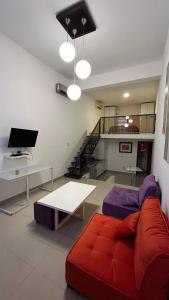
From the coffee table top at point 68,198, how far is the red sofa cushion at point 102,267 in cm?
56

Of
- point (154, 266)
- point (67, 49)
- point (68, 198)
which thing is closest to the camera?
point (154, 266)

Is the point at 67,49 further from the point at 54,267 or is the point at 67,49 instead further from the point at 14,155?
the point at 54,267

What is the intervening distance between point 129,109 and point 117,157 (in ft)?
10.1

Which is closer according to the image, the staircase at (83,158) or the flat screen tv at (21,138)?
the flat screen tv at (21,138)

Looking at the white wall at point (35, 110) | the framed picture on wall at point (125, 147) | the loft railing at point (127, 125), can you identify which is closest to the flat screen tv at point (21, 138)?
the white wall at point (35, 110)

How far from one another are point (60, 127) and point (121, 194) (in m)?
3.01

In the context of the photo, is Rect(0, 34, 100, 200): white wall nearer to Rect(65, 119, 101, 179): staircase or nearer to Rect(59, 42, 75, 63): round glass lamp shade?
Rect(65, 119, 101, 179): staircase

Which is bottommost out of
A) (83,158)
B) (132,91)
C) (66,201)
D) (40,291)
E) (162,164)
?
(40,291)

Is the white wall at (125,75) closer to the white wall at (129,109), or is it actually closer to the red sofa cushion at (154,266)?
the red sofa cushion at (154,266)

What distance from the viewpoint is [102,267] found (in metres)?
1.16

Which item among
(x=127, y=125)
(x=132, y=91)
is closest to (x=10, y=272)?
(x=127, y=125)

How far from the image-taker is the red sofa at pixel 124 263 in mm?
882

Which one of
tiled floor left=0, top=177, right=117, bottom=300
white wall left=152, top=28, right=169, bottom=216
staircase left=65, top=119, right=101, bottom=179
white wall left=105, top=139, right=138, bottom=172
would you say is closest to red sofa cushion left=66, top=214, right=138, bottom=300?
tiled floor left=0, top=177, right=117, bottom=300

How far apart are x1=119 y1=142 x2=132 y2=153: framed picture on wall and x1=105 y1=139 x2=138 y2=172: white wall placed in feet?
0.54
